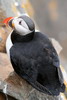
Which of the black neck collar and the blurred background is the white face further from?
the blurred background

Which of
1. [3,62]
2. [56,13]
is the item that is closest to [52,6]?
[56,13]

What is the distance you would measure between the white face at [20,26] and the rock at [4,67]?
0.52 meters

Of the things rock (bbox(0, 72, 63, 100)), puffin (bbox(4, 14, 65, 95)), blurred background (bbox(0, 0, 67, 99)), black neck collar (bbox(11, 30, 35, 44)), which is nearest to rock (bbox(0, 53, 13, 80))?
rock (bbox(0, 72, 63, 100))

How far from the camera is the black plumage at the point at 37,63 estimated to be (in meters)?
3.57

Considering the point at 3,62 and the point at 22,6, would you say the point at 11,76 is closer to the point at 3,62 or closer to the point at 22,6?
the point at 3,62

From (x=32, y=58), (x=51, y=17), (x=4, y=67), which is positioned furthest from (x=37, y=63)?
(x=51, y=17)

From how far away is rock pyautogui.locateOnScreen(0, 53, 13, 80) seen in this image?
3850mm

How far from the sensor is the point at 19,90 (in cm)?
375

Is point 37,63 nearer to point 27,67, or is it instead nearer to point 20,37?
point 27,67

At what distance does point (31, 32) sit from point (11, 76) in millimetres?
549

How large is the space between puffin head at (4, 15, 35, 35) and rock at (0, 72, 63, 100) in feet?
1.70

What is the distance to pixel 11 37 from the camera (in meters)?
3.72

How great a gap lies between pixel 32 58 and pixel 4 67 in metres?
0.52

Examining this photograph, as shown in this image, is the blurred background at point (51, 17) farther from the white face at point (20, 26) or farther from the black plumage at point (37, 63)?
the white face at point (20, 26)
